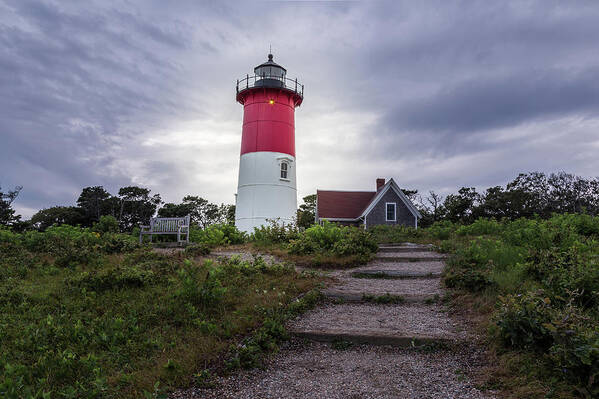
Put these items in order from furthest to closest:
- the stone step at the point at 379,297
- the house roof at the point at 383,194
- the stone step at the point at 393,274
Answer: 1. the house roof at the point at 383,194
2. the stone step at the point at 393,274
3. the stone step at the point at 379,297

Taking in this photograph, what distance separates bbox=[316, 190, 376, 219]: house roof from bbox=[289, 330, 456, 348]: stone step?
65.3ft

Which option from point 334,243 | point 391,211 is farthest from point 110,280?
point 391,211

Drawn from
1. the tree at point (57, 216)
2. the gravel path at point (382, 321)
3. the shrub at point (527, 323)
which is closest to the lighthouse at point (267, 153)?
the gravel path at point (382, 321)

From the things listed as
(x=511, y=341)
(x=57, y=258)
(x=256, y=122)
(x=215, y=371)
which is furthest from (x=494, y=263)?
(x=256, y=122)

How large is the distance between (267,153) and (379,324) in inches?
575

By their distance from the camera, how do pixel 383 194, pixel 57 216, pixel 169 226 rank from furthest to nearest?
pixel 57 216 < pixel 383 194 < pixel 169 226

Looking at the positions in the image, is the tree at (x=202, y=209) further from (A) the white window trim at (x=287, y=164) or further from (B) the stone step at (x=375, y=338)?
(B) the stone step at (x=375, y=338)

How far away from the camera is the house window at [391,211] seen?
23328 mm

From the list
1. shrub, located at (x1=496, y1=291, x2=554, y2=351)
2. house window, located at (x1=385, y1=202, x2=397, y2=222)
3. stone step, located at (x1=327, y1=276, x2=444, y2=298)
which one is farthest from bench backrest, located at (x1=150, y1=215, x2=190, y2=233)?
house window, located at (x1=385, y1=202, x2=397, y2=222)

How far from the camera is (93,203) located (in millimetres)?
35938

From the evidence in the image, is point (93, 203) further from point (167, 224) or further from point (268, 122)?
point (167, 224)

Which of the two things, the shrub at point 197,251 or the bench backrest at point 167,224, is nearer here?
the shrub at point 197,251

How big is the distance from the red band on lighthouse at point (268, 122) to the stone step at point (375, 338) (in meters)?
14.9

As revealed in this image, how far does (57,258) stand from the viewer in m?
7.66
